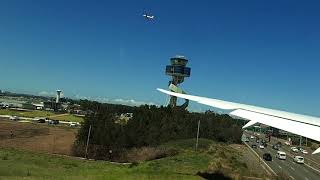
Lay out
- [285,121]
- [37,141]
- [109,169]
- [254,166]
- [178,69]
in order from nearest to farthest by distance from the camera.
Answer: [285,121]
[109,169]
[254,166]
[37,141]
[178,69]

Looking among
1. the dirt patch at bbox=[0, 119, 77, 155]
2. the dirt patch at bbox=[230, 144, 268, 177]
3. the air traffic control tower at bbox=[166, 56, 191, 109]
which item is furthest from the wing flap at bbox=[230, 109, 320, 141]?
the air traffic control tower at bbox=[166, 56, 191, 109]

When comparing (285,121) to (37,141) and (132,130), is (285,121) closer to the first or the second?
(132,130)

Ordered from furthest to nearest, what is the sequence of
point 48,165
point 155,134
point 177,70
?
point 177,70 < point 155,134 < point 48,165

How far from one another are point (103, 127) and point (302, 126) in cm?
6027

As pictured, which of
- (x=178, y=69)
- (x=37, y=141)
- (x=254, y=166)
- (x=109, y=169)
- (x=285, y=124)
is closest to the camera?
(x=285, y=124)

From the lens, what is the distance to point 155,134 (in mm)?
77062

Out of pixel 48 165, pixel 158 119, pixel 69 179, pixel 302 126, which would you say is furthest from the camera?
pixel 158 119

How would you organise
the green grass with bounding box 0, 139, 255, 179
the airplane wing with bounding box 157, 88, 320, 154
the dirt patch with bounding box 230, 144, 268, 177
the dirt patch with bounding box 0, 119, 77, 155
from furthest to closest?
the dirt patch with bounding box 0, 119, 77, 155 < the dirt patch with bounding box 230, 144, 268, 177 < the green grass with bounding box 0, 139, 255, 179 < the airplane wing with bounding box 157, 88, 320, 154

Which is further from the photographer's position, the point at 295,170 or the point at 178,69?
the point at 178,69

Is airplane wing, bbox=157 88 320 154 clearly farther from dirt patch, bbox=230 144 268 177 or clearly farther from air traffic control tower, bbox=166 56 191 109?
air traffic control tower, bbox=166 56 191 109

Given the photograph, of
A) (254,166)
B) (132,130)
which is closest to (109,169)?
(254,166)

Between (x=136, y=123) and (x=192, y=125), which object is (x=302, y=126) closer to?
(x=136, y=123)

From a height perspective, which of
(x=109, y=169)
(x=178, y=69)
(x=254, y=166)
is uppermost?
(x=178, y=69)

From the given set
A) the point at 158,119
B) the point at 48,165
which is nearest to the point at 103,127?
the point at 158,119
